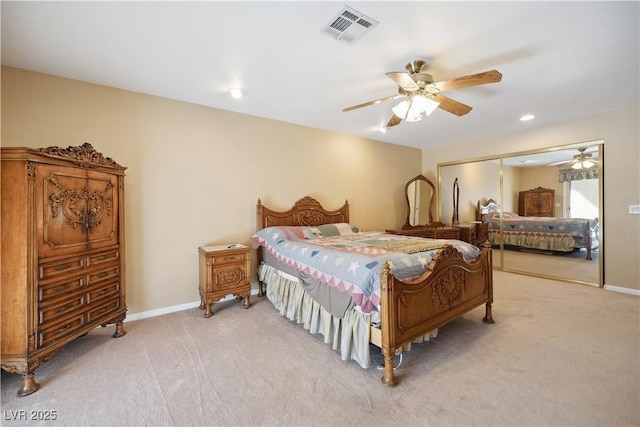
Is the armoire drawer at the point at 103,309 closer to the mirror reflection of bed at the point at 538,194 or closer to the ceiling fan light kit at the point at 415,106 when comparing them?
the ceiling fan light kit at the point at 415,106

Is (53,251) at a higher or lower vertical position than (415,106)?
lower

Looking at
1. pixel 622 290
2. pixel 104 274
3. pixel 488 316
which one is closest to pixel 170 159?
pixel 104 274

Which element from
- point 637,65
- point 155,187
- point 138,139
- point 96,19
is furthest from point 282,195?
point 637,65

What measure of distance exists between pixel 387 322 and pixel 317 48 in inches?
88.0

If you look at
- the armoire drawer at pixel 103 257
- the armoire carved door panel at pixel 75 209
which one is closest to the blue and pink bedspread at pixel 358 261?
the armoire drawer at pixel 103 257

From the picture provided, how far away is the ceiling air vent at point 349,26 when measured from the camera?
5.87 feet

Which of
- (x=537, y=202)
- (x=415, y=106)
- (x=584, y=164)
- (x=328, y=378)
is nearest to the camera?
(x=328, y=378)

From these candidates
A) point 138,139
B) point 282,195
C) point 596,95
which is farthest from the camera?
point 282,195

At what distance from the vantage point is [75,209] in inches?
82.8

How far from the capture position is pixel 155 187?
304cm

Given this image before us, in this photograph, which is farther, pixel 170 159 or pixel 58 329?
pixel 170 159

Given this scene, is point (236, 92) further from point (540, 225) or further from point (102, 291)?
point (540, 225)

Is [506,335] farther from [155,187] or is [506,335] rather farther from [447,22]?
[155,187]

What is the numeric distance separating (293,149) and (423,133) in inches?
96.9
